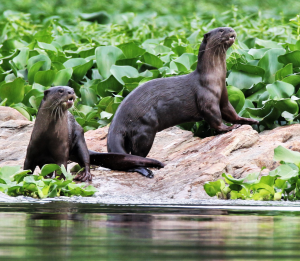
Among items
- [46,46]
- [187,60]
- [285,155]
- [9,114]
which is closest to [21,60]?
[46,46]

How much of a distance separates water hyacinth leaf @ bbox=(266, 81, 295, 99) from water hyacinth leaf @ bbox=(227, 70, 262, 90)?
0.75 m

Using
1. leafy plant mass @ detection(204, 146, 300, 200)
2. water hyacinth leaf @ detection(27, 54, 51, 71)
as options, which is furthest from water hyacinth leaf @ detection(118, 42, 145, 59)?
leafy plant mass @ detection(204, 146, 300, 200)

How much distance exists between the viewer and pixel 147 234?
8.80ft

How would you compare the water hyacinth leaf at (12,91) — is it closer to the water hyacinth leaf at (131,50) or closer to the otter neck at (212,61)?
the water hyacinth leaf at (131,50)

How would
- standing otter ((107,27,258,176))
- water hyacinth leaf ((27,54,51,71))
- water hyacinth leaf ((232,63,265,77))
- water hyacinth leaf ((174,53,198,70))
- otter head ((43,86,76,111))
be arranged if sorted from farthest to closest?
water hyacinth leaf ((27,54,51,71)), water hyacinth leaf ((174,53,198,70)), water hyacinth leaf ((232,63,265,77)), standing otter ((107,27,258,176)), otter head ((43,86,76,111))

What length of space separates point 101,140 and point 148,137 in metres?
1.02

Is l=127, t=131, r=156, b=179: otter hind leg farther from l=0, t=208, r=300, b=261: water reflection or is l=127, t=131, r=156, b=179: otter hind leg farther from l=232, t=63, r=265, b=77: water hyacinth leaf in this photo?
l=0, t=208, r=300, b=261: water reflection

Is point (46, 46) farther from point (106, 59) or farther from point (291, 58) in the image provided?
point (291, 58)

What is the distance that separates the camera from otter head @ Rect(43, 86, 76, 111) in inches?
229

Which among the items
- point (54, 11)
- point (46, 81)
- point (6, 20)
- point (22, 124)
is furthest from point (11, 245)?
point (54, 11)

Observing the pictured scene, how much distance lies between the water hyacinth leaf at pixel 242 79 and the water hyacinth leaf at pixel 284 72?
326 mm

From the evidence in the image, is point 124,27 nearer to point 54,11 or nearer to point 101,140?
point 54,11

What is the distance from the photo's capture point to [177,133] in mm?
7629

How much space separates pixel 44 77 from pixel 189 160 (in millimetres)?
3544
